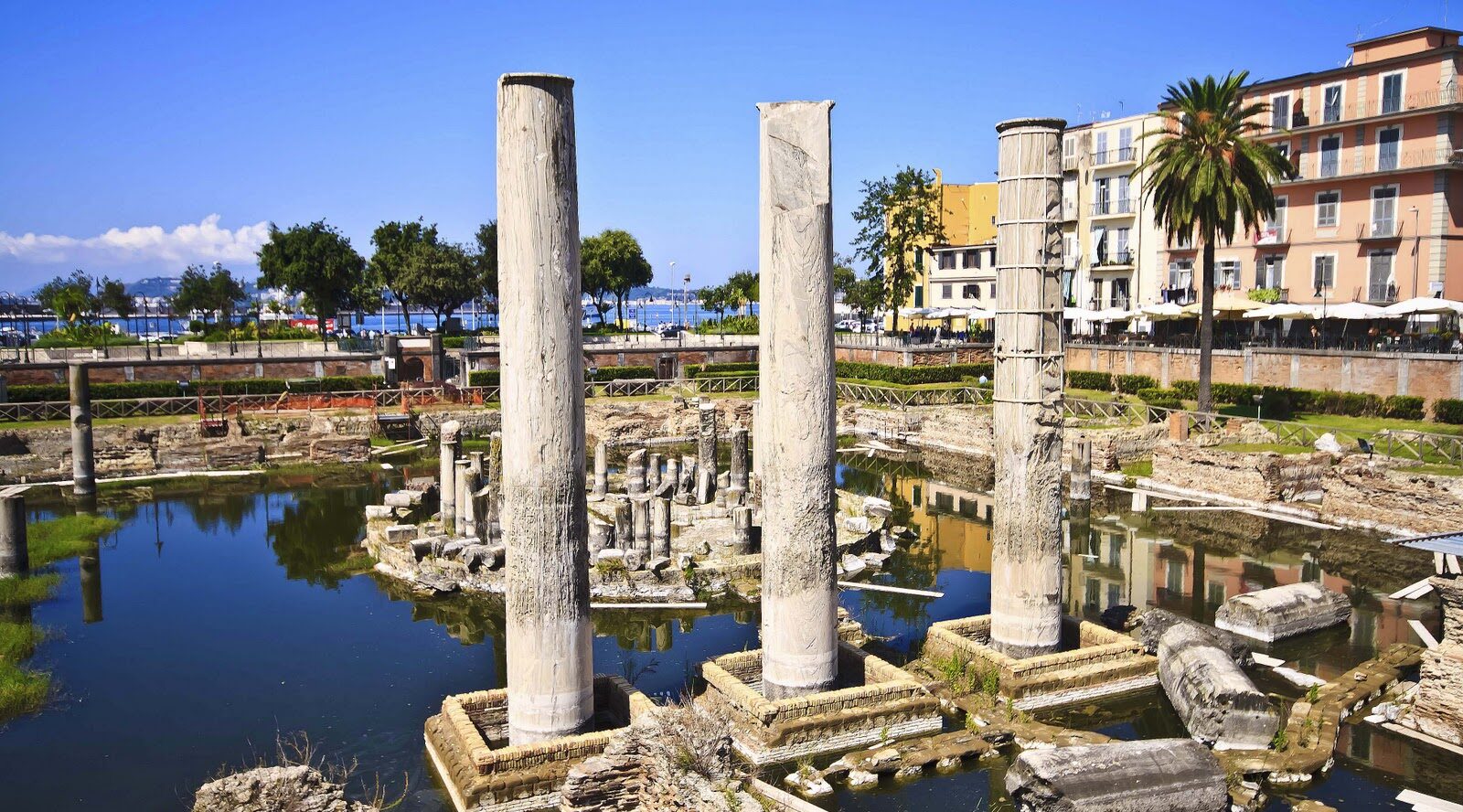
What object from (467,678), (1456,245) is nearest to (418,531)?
(467,678)

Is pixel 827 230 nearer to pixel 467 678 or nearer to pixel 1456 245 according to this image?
pixel 467 678

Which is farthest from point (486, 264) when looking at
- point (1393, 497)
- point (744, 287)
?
point (1393, 497)

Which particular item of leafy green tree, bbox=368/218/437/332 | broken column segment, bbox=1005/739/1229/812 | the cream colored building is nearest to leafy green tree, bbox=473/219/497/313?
leafy green tree, bbox=368/218/437/332

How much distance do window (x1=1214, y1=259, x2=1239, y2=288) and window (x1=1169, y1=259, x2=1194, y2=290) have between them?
1.20 m

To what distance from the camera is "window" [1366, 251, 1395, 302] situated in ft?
143

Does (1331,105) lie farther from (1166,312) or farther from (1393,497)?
(1393,497)

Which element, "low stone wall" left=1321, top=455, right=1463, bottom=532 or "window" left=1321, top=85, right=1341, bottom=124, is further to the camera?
"window" left=1321, top=85, right=1341, bottom=124

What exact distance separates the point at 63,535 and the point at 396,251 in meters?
51.7

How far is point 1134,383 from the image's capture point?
46.7 metres

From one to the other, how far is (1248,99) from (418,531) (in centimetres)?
4342

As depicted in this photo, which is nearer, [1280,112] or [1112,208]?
[1280,112]

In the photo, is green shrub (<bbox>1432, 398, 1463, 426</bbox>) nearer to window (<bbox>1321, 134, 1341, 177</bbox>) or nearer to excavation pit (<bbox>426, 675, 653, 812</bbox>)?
window (<bbox>1321, 134, 1341, 177</bbox>)

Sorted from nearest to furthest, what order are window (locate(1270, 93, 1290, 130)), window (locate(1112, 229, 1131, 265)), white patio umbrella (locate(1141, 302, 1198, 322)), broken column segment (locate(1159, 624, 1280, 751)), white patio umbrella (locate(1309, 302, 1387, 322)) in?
1. broken column segment (locate(1159, 624, 1280, 751))
2. white patio umbrella (locate(1309, 302, 1387, 322))
3. white patio umbrella (locate(1141, 302, 1198, 322))
4. window (locate(1270, 93, 1290, 130))
5. window (locate(1112, 229, 1131, 265))

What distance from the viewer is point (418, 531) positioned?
2675 cm
